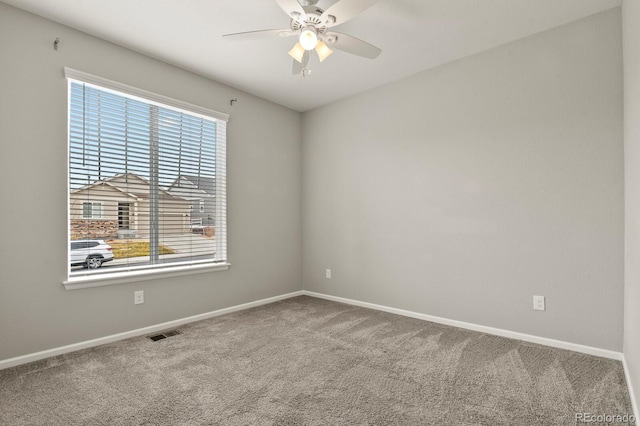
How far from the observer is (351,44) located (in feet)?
7.63

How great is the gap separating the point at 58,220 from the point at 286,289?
2610mm

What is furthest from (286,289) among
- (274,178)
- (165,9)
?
(165,9)

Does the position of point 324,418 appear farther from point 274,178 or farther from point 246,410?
point 274,178

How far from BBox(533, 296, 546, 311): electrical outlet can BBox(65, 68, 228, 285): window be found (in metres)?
2.99

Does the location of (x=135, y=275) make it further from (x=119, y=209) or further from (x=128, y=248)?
(x=119, y=209)

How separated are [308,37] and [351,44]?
14.0 inches

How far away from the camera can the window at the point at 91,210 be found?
270 cm

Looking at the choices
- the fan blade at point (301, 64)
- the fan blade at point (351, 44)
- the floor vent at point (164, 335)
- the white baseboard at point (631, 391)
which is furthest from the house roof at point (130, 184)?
the white baseboard at point (631, 391)

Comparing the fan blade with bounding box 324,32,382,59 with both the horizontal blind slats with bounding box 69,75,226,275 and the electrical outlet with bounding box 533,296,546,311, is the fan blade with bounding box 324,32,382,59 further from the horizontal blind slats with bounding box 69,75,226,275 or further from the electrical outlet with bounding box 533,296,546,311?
the electrical outlet with bounding box 533,296,546,311

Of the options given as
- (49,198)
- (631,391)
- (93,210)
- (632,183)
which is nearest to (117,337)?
(93,210)

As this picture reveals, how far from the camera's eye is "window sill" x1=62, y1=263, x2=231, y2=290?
8.57ft

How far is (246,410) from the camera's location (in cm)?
181

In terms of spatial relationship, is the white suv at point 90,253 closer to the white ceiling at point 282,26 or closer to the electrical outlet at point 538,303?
the white ceiling at point 282,26

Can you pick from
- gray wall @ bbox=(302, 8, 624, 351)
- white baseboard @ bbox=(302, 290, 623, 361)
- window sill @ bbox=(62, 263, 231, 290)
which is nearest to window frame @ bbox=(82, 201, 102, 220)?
window sill @ bbox=(62, 263, 231, 290)
